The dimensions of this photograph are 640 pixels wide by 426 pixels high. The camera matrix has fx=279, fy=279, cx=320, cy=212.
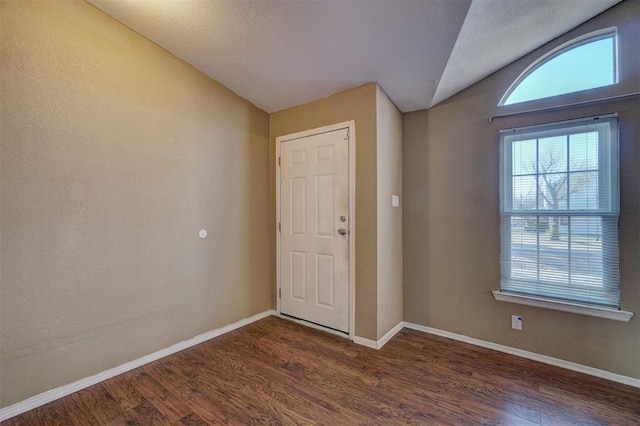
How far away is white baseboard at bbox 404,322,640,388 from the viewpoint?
1980 mm

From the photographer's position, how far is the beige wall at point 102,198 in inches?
66.8

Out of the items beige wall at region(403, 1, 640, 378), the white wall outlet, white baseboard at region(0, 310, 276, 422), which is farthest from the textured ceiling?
white baseboard at region(0, 310, 276, 422)

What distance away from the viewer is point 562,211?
219cm

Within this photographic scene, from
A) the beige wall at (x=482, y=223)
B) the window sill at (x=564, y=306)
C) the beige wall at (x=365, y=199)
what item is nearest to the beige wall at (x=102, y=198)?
A: the beige wall at (x=365, y=199)

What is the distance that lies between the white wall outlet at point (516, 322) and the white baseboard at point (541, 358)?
0.60ft

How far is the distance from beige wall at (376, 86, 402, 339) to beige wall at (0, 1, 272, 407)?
4.85 feet

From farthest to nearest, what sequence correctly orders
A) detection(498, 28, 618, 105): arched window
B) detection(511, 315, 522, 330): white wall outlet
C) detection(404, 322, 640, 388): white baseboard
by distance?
detection(511, 315, 522, 330): white wall outlet, detection(498, 28, 618, 105): arched window, detection(404, 322, 640, 388): white baseboard

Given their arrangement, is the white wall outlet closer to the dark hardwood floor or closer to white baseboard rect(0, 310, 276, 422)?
the dark hardwood floor

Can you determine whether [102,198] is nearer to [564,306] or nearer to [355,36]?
[355,36]

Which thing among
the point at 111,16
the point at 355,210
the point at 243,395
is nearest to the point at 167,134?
the point at 111,16

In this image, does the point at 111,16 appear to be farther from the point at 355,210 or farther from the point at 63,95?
the point at 355,210

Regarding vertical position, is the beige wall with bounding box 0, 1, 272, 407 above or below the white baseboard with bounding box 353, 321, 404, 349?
above

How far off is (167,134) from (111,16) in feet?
2.90

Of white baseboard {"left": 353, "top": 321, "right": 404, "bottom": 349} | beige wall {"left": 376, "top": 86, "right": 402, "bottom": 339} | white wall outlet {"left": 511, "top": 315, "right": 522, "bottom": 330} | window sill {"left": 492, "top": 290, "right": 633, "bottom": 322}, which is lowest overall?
white baseboard {"left": 353, "top": 321, "right": 404, "bottom": 349}
